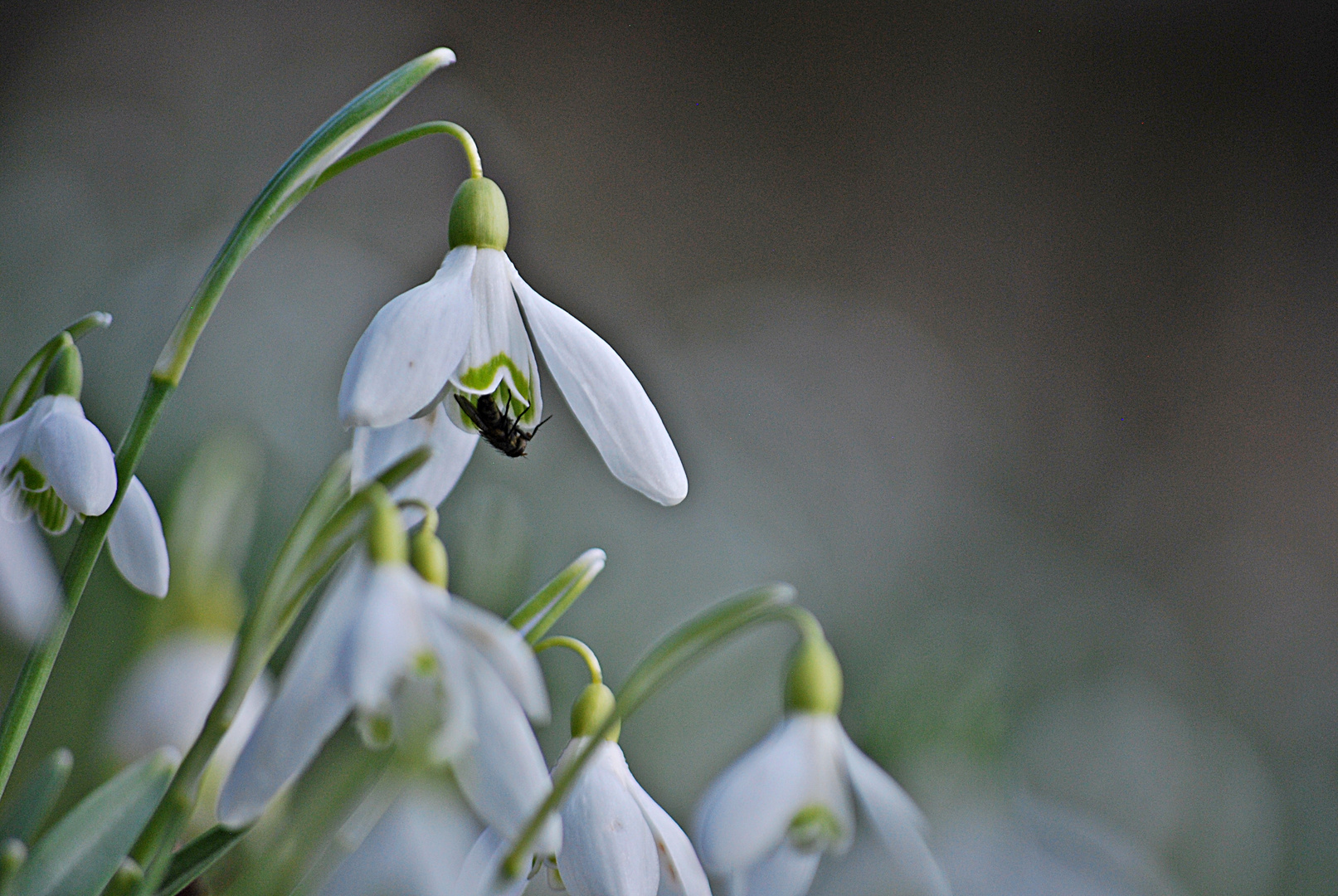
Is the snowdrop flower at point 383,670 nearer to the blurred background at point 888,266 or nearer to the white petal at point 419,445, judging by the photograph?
the white petal at point 419,445

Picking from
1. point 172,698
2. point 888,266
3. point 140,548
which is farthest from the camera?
point 888,266

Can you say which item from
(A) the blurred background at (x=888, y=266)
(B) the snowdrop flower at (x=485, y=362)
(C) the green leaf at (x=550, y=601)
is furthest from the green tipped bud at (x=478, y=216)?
(A) the blurred background at (x=888, y=266)

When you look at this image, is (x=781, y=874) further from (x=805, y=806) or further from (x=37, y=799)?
(x=37, y=799)

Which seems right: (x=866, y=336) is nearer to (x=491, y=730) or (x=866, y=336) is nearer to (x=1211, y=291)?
(x=1211, y=291)

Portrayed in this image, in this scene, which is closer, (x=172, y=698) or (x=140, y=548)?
(x=140, y=548)

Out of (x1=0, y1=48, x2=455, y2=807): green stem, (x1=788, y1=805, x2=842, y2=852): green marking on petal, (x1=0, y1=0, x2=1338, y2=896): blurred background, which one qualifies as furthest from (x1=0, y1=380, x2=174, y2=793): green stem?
(x1=0, y1=0, x2=1338, y2=896): blurred background

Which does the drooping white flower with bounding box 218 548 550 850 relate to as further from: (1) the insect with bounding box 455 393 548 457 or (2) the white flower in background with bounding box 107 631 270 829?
(2) the white flower in background with bounding box 107 631 270 829

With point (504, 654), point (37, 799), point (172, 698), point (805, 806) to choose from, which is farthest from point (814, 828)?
point (172, 698)
